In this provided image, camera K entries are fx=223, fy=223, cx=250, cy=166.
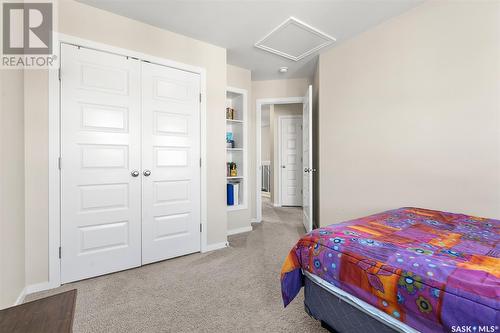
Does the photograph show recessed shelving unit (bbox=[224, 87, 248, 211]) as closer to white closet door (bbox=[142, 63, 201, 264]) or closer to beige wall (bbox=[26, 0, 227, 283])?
beige wall (bbox=[26, 0, 227, 283])

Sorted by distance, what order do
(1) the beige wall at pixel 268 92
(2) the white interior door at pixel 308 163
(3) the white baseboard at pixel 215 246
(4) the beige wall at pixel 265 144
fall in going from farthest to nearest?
(4) the beige wall at pixel 265 144, (1) the beige wall at pixel 268 92, (2) the white interior door at pixel 308 163, (3) the white baseboard at pixel 215 246

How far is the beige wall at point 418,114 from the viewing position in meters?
1.74

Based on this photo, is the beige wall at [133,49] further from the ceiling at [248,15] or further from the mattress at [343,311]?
the mattress at [343,311]

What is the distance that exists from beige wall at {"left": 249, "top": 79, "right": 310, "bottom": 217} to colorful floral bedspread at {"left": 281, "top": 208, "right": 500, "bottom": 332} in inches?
98.8

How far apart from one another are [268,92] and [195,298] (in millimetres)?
3382

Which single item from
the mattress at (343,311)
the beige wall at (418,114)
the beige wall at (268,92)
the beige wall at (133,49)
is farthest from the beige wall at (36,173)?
the beige wall at (418,114)

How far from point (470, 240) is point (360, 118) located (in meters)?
1.71

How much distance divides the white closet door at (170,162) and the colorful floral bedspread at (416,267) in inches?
61.1

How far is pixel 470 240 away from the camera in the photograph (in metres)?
1.15

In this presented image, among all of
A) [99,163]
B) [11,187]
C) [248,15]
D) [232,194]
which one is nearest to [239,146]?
[232,194]

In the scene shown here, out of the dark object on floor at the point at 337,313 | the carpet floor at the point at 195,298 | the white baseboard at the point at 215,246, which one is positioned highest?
the dark object on floor at the point at 337,313

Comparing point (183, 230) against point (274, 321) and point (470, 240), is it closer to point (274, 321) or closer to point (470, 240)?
point (274, 321)

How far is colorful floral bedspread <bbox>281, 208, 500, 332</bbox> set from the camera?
731mm

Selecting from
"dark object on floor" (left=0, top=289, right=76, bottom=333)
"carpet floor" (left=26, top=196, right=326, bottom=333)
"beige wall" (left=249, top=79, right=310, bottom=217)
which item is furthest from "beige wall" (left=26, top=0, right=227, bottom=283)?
"dark object on floor" (left=0, top=289, right=76, bottom=333)
